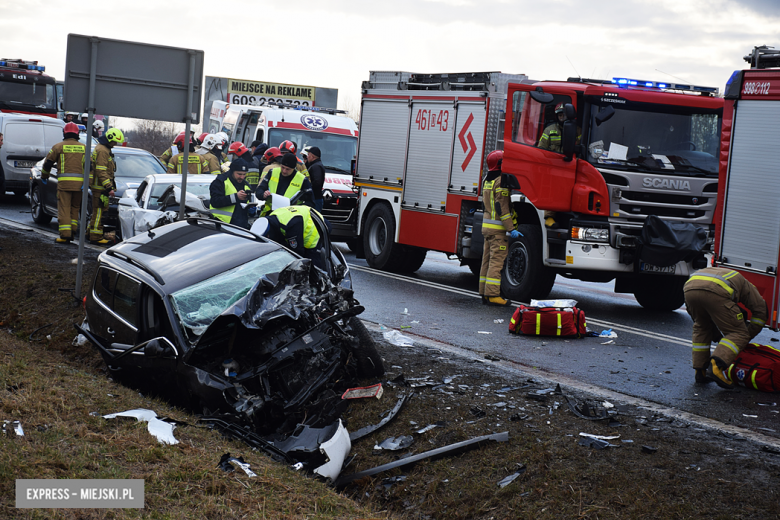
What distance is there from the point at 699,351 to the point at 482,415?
7.63 feet

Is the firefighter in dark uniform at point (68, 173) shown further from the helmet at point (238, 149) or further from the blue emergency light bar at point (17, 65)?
the blue emergency light bar at point (17, 65)

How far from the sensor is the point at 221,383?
5277mm

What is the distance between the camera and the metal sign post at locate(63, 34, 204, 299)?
840 cm

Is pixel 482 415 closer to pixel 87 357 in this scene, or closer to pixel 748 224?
pixel 748 224

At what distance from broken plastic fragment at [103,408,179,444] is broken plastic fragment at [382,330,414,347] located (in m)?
3.08

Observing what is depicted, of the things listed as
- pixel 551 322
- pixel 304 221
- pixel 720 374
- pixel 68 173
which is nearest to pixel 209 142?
pixel 68 173

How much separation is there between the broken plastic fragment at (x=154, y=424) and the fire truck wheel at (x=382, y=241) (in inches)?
331

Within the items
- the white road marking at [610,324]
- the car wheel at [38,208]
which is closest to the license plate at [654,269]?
the white road marking at [610,324]

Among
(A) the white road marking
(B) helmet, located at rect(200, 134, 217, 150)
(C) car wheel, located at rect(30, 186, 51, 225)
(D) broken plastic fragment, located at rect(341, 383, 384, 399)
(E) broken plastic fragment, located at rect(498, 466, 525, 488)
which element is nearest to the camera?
(E) broken plastic fragment, located at rect(498, 466, 525, 488)

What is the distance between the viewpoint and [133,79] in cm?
868

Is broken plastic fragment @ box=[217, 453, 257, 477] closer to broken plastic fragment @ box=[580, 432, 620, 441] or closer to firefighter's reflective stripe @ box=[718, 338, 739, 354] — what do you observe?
broken plastic fragment @ box=[580, 432, 620, 441]

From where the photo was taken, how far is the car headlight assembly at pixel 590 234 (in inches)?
385

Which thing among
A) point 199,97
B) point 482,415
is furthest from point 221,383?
point 199,97

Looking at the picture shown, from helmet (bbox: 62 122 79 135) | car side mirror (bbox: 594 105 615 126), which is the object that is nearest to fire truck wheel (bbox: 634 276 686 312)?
car side mirror (bbox: 594 105 615 126)
